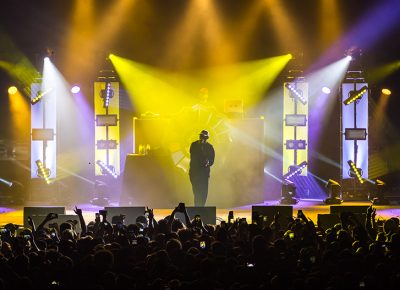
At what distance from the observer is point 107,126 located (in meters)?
20.6

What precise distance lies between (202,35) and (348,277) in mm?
16686

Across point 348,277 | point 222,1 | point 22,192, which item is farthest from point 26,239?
point 222,1

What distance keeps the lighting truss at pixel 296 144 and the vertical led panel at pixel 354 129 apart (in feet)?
3.93

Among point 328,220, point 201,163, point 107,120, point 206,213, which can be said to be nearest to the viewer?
point 328,220

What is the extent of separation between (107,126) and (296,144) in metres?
5.81

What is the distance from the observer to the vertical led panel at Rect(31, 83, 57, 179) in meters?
20.2

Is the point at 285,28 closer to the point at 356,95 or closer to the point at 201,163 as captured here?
the point at 356,95

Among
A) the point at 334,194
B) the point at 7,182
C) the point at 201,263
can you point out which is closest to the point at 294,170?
the point at 334,194

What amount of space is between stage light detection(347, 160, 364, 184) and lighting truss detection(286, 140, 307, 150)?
147 cm

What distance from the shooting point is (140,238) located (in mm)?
6750

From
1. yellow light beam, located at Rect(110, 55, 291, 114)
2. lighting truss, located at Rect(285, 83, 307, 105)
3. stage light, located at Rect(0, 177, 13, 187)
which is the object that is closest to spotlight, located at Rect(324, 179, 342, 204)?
lighting truss, located at Rect(285, 83, 307, 105)

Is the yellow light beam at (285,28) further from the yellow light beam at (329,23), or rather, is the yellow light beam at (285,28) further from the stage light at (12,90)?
the stage light at (12,90)

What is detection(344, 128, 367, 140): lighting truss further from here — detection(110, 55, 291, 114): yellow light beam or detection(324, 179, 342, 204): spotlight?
detection(110, 55, 291, 114): yellow light beam

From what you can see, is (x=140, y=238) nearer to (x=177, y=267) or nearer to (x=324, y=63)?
(x=177, y=267)
